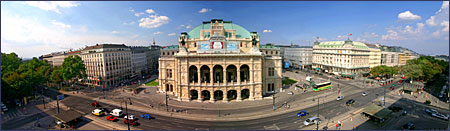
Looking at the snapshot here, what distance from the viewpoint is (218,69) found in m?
61.5

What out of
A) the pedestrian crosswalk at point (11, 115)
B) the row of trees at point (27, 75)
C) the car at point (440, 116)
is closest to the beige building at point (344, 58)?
the car at point (440, 116)

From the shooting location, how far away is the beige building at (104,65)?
267 ft

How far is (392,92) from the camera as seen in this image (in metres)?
66.3

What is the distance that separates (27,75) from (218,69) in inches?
2359

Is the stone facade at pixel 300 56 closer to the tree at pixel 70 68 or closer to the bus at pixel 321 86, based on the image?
the bus at pixel 321 86

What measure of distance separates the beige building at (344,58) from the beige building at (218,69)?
52.8 meters

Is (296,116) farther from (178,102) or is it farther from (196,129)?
(178,102)

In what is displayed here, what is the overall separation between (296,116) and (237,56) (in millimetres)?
22652

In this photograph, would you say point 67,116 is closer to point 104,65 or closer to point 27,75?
point 27,75

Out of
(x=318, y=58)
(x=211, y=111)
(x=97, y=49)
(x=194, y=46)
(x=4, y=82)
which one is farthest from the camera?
(x=318, y=58)

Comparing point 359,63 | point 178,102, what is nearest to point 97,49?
point 178,102

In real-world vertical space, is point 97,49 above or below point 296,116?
above

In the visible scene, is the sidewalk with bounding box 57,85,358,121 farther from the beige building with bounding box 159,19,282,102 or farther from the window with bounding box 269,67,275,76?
the window with bounding box 269,67,275,76

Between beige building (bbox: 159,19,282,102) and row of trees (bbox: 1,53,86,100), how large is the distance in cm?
3506
